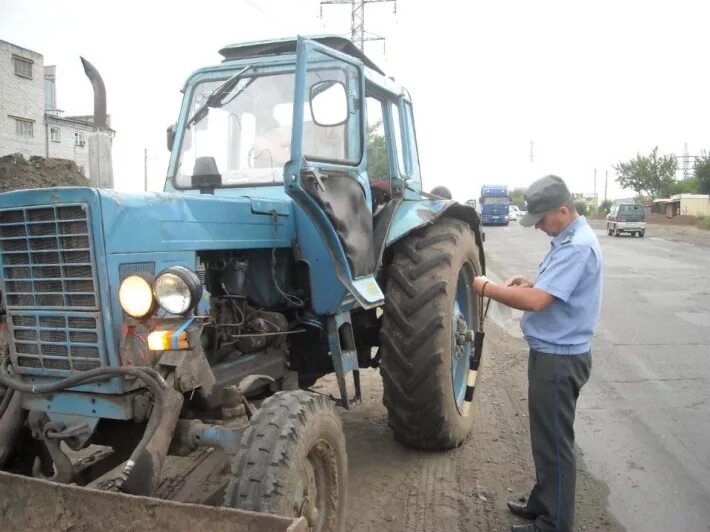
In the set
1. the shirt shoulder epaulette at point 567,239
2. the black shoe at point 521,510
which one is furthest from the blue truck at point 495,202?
the shirt shoulder epaulette at point 567,239

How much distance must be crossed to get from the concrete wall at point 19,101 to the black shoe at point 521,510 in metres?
32.8

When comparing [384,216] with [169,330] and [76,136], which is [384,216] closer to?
[169,330]

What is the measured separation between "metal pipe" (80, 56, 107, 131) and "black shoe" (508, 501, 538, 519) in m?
3.05

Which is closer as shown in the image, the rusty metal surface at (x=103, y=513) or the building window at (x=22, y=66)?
the rusty metal surface at (x=103, y=513)

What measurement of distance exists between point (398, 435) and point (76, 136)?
36211mm

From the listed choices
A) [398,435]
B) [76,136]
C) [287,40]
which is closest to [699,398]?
[398,435]

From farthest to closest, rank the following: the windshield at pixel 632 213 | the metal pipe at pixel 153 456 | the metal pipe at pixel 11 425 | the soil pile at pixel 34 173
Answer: the windshield at pixel 632 213
the soil pile at pixel 34 173
the metal pipe at pixel 11 425
the metal pipe at pixel 153 456

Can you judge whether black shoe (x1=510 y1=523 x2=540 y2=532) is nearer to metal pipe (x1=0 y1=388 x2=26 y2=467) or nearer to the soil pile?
metal pipe (x1=0 y1=388 x2=26 y2=467)

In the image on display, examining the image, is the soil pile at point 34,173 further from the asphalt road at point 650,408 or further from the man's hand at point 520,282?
the man's hand at point 520,282

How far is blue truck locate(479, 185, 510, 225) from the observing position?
4512cm

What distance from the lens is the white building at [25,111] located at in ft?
98.8

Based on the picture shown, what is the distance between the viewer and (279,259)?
3.67m

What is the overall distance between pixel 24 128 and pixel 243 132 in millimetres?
32590

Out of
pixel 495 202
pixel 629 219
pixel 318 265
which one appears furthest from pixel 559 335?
pixel 495 202
